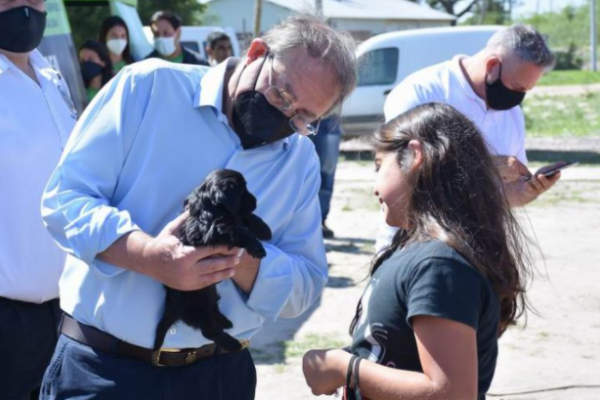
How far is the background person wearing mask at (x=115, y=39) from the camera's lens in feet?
31.2

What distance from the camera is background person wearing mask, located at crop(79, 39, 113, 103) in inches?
342

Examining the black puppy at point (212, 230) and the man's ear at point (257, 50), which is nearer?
the black puppy at point (212, 230)

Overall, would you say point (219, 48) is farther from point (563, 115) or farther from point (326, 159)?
point (563, 115)

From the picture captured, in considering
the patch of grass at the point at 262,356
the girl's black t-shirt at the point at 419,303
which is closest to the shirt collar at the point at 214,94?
the girl's black t-shirt at the point at 419,303

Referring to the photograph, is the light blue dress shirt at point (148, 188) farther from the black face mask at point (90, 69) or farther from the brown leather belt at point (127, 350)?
the black face mask at point (90, 69)

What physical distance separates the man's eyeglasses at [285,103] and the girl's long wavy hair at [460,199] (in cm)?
23

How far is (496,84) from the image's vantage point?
468 centimetres

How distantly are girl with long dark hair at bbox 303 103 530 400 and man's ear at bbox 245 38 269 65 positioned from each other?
0.40 m

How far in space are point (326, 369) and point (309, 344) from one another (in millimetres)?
3689

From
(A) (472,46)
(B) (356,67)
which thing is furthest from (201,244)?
(A) (472,46)

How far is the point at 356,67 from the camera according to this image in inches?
107

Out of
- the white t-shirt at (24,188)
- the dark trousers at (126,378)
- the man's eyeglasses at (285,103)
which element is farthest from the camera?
the white t-shirt at (24,188)

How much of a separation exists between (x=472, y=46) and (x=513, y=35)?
40.3 ft

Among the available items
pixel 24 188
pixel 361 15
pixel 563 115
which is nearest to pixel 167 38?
pixel 24 188
